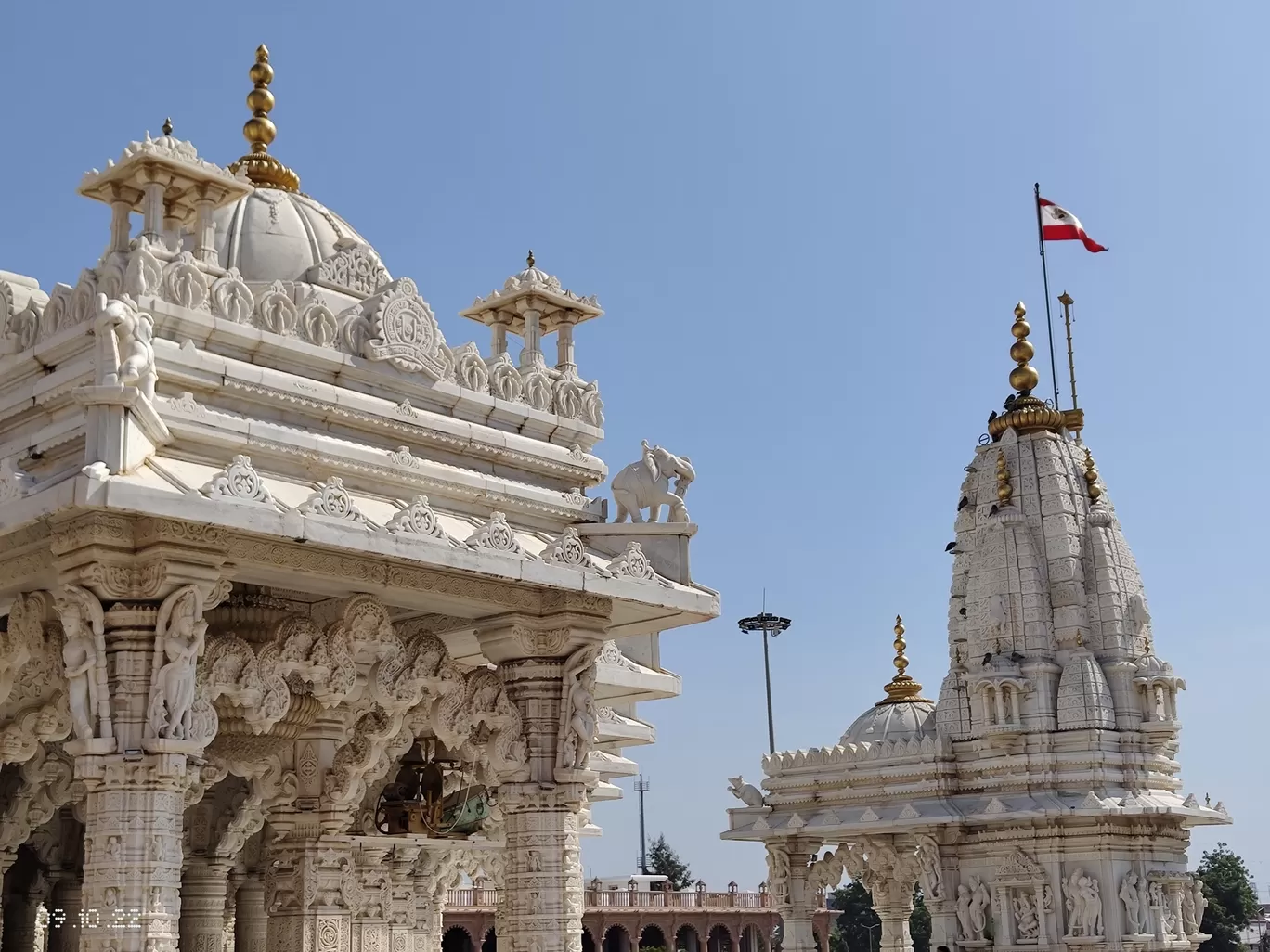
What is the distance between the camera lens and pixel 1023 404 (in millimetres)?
30297

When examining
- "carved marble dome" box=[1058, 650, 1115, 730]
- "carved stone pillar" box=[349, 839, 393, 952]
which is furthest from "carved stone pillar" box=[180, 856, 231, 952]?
"carved marble dome" box=[1058, 650, 1115, 730]

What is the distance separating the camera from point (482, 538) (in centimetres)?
1155

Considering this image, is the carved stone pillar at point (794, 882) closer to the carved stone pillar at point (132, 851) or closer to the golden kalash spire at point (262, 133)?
the golden kalash spire at point (262, 133)

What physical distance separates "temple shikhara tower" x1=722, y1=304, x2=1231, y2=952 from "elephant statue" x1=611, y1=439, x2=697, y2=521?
48.3 feet

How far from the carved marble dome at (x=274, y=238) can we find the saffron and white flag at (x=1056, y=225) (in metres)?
20.4

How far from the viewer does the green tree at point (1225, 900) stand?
61031mm

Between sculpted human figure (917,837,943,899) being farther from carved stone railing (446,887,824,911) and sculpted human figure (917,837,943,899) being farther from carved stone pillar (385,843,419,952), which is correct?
carved stone railing (446,887,824,911)

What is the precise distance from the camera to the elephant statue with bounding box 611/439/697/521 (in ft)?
43.5

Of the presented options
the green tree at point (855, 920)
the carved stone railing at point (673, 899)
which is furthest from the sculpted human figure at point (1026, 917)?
the green tree at point (855, 920)

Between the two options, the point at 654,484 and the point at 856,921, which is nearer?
the point at 654,484

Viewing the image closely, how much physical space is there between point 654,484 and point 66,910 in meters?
A: 9.01

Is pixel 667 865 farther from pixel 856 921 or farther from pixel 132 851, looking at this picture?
pixel 132 851

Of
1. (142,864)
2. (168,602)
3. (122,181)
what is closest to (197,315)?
(122,181)

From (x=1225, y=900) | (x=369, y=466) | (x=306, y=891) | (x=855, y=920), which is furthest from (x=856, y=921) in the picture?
(x=369, y=466)
